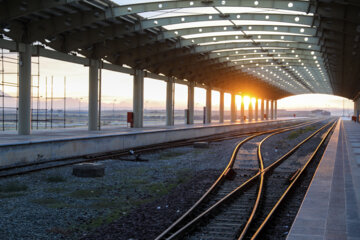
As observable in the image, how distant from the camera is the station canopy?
19.7 m

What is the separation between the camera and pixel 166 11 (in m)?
21.9

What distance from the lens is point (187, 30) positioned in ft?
86.3

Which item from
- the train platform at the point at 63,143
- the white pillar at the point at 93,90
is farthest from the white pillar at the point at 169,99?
the white pillar at the point at 93,90

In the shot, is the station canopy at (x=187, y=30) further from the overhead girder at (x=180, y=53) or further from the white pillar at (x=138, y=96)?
the white pillar at (x=138, y=96)

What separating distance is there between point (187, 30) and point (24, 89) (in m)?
11.4

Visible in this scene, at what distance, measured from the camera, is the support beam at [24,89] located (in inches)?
787

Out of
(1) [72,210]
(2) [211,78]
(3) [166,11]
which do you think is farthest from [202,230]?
(2) [211,78]

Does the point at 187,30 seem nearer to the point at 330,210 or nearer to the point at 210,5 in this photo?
the point at 210,5

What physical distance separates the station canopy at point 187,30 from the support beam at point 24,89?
0.85 meters

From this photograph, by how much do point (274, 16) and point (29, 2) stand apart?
515 inches

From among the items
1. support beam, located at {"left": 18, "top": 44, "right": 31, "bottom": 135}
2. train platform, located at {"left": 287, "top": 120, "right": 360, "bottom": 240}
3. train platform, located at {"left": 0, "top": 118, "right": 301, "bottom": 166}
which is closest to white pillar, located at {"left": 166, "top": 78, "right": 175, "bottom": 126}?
train platform, located at {"left": 0, "top": 118, "right": 301, "bottom": 166}

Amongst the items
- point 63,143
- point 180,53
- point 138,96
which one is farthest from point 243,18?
point 63,143

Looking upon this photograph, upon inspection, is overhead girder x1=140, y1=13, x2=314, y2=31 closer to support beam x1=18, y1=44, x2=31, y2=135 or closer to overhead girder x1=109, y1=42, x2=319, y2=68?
overhead girder x1=109, y1=42, x2=319, y2=68

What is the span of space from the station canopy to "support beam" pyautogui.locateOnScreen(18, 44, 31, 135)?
850mm
